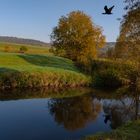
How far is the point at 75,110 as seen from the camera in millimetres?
31219

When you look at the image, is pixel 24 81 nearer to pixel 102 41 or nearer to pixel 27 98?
pixel 27 98

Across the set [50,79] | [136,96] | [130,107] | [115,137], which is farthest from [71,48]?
[115,137]

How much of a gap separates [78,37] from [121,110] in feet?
120

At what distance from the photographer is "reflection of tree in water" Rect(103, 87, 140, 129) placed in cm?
2758

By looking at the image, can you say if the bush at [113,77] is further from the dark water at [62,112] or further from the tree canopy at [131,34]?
the tree canopy at [131,34]

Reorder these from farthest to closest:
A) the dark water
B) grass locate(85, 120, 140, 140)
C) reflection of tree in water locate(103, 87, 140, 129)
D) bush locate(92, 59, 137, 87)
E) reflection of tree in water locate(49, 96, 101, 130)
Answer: bush locate(92, 59, 137, 87)
reflection of tree in water locate(103, 87, 140, 129)
reflection of tree in water locate(49, 96, 101, 130)
the dark water
grass locate(85, 120, 140, 140)

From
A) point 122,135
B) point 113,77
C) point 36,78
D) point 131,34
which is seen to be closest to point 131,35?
point 131,34

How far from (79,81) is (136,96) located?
10.2 metres

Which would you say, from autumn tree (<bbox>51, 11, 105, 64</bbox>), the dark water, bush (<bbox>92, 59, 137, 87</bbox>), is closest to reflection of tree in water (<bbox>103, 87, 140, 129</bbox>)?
the dark water

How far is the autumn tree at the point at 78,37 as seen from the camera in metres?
66.0

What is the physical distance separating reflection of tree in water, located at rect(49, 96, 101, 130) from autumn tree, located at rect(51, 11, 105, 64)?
91.6 ft

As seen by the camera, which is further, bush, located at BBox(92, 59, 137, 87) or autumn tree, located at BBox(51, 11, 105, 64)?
autumn tree, located at BBox(51, 11, 105, 64)

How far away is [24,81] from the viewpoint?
41.2 meters

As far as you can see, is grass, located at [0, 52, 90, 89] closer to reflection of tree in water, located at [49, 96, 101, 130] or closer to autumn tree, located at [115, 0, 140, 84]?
reflection of tree in water, located at [49, 96, 101, 130]
